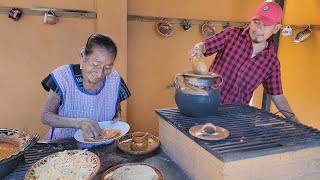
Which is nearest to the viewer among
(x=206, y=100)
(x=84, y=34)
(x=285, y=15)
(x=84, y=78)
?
(x=206, y=100)

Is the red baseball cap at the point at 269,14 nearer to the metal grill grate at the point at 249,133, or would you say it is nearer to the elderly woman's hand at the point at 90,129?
the metal grill grate at the point at 249,133

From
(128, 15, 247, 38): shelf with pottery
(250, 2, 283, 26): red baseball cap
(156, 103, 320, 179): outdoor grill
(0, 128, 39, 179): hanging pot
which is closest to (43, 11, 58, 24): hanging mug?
(128, 15, 247, 38): shelf with pottery

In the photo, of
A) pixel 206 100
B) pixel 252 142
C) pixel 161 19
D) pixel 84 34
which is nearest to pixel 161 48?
pixel 161 19

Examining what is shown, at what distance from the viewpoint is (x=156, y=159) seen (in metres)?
1.49

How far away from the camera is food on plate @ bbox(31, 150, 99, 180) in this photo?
1.13 meters

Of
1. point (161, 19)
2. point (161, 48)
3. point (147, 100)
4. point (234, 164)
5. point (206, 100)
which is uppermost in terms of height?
point (161, 19)

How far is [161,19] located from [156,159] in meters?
2.27

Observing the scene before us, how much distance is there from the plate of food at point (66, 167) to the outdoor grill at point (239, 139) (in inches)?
18.9

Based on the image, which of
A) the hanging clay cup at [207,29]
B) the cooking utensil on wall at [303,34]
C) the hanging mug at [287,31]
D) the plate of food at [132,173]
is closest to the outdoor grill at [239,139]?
the plate of food at [132,173]

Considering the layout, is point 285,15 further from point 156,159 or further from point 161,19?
point 156,159

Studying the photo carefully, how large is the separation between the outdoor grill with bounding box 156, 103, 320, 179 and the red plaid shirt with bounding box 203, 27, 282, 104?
0.62 meters

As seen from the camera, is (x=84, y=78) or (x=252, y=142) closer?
(x=252, y=142)

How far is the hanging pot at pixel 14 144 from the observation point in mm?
1156

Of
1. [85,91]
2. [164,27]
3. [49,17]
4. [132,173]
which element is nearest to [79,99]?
[85,91]
